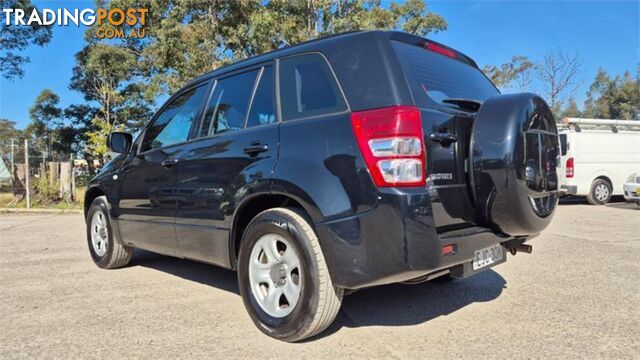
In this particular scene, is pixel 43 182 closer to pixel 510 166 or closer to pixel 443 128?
pixel 443 128

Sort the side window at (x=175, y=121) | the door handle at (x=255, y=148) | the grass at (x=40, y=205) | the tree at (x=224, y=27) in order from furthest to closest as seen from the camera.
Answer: the tree at (x=224, y=27) → the grass at (x=40, y=205) → the side window at (x=175, y=121) → the door handle at (x=255, y=148)

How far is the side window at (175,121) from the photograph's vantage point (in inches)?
157

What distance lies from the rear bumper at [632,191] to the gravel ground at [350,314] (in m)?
8.03

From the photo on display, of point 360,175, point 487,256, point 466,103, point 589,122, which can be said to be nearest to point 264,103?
point 360,175

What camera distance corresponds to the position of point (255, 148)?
3090mm

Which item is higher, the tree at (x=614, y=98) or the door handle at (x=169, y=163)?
the tree at (x=614, y=98)

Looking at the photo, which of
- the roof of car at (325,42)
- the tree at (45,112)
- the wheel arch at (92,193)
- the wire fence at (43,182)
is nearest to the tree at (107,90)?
the tree at (45,112)

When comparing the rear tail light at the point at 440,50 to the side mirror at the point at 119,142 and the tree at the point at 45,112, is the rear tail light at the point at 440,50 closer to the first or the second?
the side mirror at the point at 119,142

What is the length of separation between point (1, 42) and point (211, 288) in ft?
78.1

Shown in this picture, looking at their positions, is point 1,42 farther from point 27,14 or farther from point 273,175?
point 273,175

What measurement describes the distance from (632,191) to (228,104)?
486 inches

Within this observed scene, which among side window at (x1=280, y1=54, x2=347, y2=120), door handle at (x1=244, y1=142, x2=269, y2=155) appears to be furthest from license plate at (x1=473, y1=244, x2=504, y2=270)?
door handle at (x1=244, y1=142, x2=269, y2=155)

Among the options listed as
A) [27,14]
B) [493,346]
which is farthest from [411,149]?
[27,14]

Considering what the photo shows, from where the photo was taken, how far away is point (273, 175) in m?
A: 2.90
